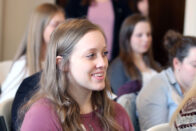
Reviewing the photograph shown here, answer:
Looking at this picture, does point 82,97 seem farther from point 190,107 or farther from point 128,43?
point 128,43

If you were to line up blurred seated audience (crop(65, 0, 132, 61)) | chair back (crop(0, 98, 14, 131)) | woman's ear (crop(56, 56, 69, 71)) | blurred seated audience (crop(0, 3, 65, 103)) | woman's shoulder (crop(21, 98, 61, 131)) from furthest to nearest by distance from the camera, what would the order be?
blurred seated audience (crop(65, 0, 132, 61)), blurred seated audience (crop(0, 3, 65, 103)), chair back (crop(0, 98, 14, 131)), woman's ear (crop(56, 56, 69, 71)), woman's shoulder (crop(21, 98, 61, 131))

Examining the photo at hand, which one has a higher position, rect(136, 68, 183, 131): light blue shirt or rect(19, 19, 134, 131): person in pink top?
rect(19, 19, 134, 131): person in pink top

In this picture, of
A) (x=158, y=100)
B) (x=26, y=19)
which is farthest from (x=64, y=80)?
(x=26, y=19)

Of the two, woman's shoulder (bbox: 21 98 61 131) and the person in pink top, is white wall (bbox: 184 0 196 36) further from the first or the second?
woman's shoulder (bbox: 21 98 61 131)

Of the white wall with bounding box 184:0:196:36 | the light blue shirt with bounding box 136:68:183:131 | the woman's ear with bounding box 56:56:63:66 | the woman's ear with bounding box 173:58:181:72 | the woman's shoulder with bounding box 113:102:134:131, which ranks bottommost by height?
the light blue shirt with bounding box 136:68:183:131

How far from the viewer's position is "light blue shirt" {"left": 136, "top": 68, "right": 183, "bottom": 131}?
1.79 meters

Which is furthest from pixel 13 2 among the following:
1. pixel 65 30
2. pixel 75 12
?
pixel 65 30

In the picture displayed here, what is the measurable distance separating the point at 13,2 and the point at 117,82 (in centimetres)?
169

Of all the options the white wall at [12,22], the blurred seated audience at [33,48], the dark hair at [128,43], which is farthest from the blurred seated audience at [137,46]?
the white wall at [12,22]

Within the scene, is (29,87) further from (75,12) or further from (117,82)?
(75,12)

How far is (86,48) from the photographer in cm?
128

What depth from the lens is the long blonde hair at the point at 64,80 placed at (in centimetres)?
127

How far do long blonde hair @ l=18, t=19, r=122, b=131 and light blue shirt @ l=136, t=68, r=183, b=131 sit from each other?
0.45 meters

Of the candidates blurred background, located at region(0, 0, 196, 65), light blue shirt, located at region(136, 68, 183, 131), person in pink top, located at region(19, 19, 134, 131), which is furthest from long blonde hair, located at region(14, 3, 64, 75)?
blurred background, located at region(0, 0, 196, 65)
